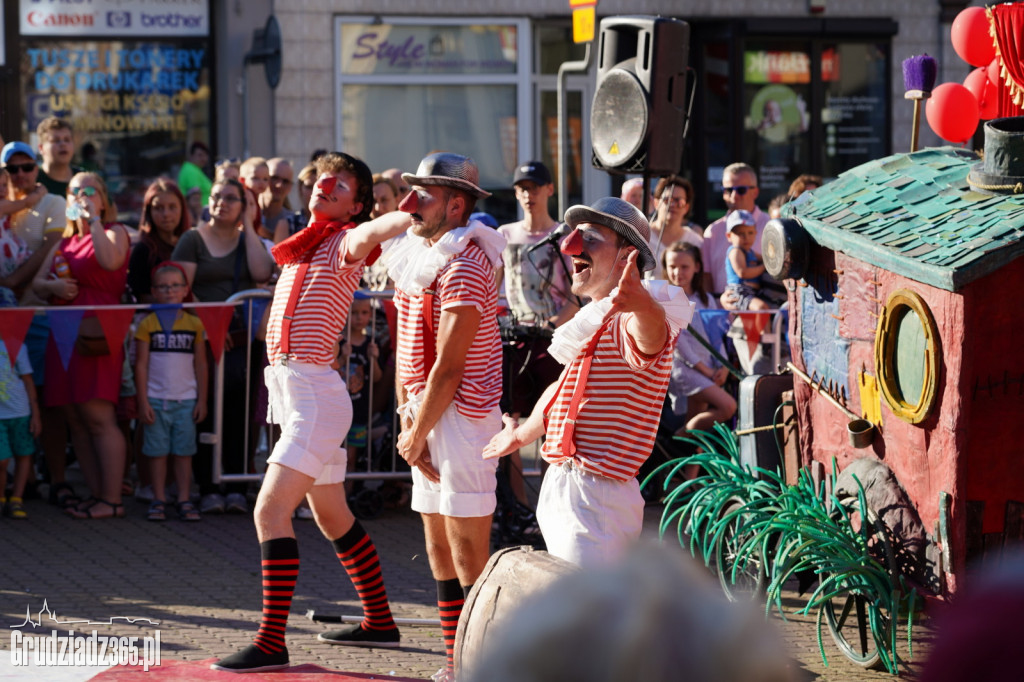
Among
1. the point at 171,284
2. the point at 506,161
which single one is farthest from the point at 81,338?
the point at 506,161

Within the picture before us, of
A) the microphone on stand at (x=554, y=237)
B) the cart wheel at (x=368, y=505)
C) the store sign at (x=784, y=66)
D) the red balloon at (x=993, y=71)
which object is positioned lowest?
the cart wheel at (x=368, y=505)

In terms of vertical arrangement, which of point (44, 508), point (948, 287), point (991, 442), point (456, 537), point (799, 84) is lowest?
point (44, 508)

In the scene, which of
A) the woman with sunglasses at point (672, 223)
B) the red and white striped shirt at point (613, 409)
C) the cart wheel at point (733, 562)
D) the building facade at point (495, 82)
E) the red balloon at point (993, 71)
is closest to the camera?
the red and white striped shirt at point (613, 409)

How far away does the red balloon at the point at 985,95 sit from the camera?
738cm

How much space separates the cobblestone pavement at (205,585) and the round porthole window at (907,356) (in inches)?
33.6

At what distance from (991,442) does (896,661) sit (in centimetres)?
88

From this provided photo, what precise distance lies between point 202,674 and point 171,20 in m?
11.2

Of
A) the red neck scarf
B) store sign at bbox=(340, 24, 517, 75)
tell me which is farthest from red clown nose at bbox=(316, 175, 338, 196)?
store sign at bbox=(340, 24, 517, 75)

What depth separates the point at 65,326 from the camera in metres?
8.44

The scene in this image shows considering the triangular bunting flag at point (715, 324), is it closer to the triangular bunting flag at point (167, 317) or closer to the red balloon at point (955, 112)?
the red balloon at point (955, 112)

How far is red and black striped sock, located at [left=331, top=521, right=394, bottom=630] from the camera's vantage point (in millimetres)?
5746

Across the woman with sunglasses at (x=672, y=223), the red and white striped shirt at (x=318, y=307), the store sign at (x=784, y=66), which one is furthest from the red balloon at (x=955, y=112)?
the store sign at (x=784, y=66)

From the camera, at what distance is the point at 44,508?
28.3 ft

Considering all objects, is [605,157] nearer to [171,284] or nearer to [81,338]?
[171,284]
